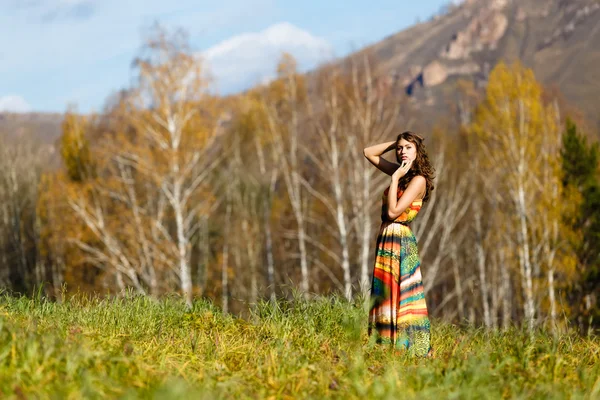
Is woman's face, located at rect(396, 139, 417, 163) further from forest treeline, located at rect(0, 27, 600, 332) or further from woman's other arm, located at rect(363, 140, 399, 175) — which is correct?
forest treeline, located at rect(0, 27, 600, 332)

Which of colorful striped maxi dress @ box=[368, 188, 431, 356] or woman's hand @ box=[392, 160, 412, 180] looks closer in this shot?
colorful striped maxi dress @ box=[368, 188, 431, 356]

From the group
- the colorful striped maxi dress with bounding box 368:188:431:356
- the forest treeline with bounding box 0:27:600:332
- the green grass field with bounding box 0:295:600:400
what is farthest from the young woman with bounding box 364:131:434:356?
the forest treeline with bounding box 0:27:600:332

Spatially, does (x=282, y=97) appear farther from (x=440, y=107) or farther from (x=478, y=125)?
(x=440, y=107)

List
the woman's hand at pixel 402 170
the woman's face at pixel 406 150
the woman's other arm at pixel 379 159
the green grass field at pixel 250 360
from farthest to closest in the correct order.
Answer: the woman's other arm at pixel 379 159 → the woman's face at pixel 406 150 → the woman's hand at pixel 402 170 → the green grass field at pixel 250 360

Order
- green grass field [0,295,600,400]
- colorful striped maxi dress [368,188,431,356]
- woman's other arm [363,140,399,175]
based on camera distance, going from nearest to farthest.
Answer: green grass field [0,295,600,400], colorful striped maxi dress [368,188,431,356], woman's other arm [363,140,399,175]

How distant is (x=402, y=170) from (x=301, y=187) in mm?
33739

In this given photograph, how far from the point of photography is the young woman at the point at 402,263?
561cm

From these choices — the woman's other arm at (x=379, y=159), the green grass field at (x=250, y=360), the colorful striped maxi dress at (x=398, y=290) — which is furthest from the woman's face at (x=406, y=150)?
the green grass field at (x=250, y=360)

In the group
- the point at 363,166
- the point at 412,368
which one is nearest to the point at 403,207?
the point at 412,368

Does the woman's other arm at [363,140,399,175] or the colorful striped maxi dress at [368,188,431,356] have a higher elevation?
the woman's other arm at [363,140,399,175]

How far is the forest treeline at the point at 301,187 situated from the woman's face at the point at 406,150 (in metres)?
8.24

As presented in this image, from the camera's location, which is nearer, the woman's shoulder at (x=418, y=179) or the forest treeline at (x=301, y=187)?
the woman's shoulder at (x=418, y=179)

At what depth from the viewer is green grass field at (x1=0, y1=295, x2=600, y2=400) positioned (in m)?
3.25

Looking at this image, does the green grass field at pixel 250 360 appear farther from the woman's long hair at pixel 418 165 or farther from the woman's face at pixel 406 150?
the woman's face at pixel 406 150
